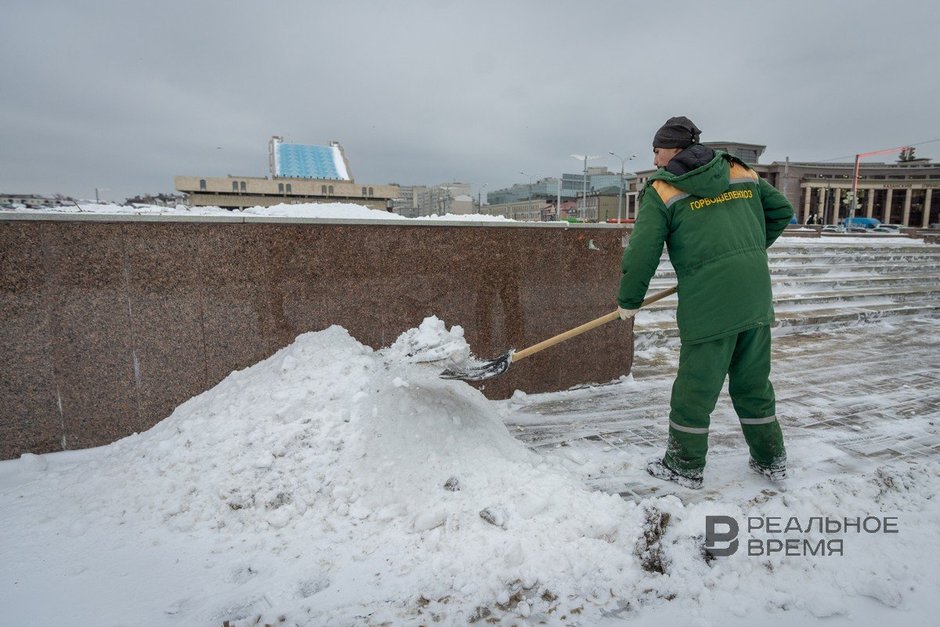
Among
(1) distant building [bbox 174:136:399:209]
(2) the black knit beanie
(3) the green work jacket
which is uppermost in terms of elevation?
(1) distant building [bbox 174:136:399:209]

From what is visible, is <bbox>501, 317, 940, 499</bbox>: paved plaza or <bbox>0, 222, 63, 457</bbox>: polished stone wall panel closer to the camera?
<bbox>0, 222, 63, 457</bbox>: polished stone wall panel

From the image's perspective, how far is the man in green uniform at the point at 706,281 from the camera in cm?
263

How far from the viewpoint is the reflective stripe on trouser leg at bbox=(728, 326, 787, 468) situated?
2.76 meters

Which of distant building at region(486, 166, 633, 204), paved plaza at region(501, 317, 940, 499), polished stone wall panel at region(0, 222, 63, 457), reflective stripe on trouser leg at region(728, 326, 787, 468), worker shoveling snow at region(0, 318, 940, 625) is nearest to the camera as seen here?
worker shoveling snow at region(0, 318, 940, 625)

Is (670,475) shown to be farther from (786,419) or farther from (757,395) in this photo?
(786,419)

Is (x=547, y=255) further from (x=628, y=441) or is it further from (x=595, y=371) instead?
(x=628, y=441)

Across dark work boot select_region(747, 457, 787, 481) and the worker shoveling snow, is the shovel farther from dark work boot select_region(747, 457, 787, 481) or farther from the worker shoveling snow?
dark work boot select_region(747, 457, 787, 481)

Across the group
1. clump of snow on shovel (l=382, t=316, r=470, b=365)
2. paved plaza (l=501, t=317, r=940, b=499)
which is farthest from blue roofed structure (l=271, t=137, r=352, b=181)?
clump of snow on shovel (l=382, t=316, r=470, b=365)

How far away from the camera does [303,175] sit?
38.2m

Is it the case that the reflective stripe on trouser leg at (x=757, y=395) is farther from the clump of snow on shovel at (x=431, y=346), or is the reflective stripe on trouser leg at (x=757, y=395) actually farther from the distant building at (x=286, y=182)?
the distant building at (x=286, y=182)

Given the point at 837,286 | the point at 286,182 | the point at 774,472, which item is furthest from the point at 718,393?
the point at 286,182

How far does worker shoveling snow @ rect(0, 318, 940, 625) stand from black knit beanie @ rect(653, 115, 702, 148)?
164cm

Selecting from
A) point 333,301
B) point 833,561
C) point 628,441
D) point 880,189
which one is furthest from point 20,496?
point 880,189

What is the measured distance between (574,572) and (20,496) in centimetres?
273
